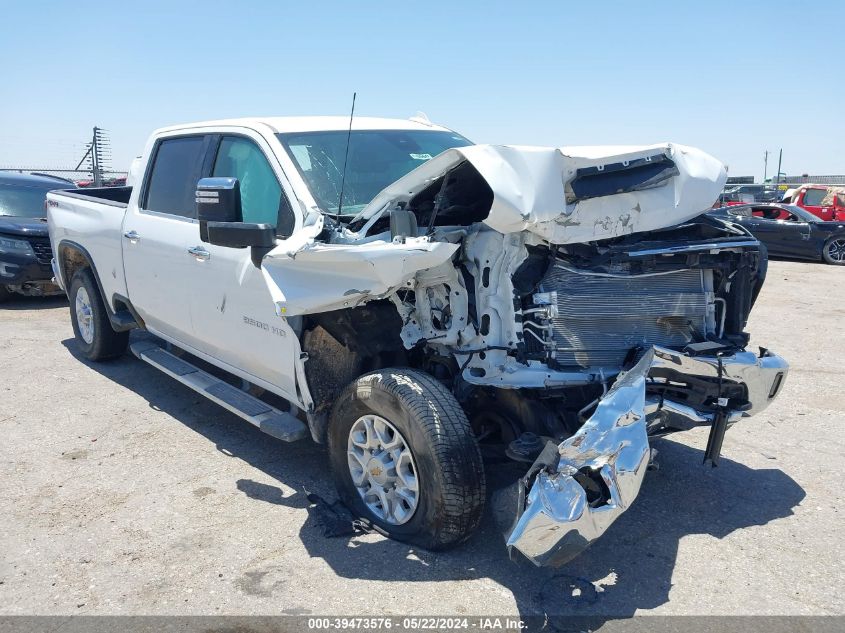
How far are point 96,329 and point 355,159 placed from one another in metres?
3.42

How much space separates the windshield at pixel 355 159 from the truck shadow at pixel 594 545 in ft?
5.54

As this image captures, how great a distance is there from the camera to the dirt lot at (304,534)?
319 cm

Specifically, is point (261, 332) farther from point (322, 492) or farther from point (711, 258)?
point (711, 258)

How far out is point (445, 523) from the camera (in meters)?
3.31

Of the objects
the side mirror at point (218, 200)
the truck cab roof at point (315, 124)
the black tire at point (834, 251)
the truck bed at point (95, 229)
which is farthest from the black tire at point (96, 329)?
the black tire at point (834, 251)

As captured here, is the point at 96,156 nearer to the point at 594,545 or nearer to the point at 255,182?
the point at 255,182

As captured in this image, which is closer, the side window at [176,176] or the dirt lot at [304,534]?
the dirt lot at [304,534]

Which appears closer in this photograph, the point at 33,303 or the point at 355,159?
the point at 355,159

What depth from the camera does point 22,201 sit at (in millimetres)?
10562

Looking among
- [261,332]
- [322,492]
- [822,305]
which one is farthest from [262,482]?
[822,305]

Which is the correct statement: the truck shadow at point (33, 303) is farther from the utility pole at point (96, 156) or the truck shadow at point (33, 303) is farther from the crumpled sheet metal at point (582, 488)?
the utility pole at point (96, 156)

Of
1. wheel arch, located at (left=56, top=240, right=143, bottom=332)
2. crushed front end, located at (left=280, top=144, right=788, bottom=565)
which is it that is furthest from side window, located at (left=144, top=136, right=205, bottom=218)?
crushed front end, located at (left=280, top=144, right=788, bottom=565)

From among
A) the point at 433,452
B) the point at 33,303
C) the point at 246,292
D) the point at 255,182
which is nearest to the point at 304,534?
the point at 433,452

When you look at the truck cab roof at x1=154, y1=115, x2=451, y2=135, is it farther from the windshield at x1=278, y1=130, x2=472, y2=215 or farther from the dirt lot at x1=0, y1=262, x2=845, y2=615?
the dirt lot at x1=0, y1=262, x2=845, y2=615
